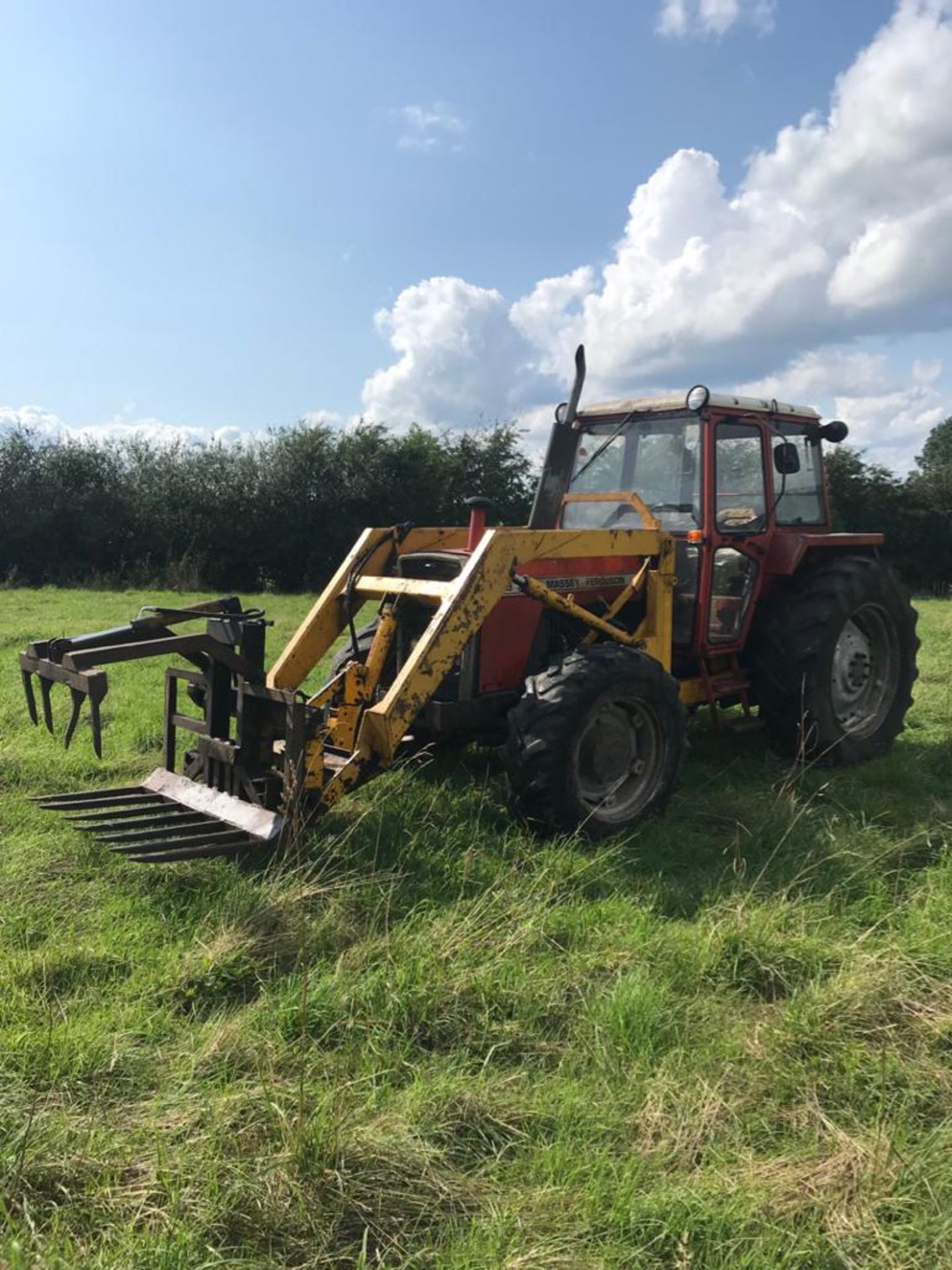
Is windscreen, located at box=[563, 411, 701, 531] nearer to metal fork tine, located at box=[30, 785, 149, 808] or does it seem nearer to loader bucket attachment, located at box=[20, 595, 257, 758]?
loader bucket attachment, located at box=[20, 595, 257, 758]

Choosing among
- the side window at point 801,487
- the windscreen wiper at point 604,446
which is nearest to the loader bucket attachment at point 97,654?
the windscreen wiper at point 604,446

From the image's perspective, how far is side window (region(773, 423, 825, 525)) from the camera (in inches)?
242

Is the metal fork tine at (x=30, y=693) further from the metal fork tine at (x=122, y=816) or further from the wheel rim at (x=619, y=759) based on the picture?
the wheel rim at (x=619, y=759)

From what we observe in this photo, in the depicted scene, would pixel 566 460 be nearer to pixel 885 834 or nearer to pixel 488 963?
pixel 885 834

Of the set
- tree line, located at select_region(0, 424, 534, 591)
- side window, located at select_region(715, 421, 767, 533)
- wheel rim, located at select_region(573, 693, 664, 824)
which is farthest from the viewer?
tree line, located at select_region(0, 424, 534, 591)

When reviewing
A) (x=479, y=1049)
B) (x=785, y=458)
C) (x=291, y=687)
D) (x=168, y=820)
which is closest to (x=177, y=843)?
(x=168, y=820)

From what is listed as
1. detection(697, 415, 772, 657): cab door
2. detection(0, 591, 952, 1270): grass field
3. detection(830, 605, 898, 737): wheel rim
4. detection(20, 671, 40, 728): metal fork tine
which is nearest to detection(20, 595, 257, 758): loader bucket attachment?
detection(20, 671, 40, 728): metal fork tine

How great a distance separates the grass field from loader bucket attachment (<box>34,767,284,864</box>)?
12 centimetres

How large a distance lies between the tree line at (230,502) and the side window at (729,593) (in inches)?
576

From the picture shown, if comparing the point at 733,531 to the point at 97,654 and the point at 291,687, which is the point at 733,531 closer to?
the point at 291,687

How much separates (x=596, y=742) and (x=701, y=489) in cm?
177

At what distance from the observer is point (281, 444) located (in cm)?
2128

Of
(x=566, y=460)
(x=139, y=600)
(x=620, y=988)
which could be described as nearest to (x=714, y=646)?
(x=566, y=460)

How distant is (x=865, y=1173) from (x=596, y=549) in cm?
327
